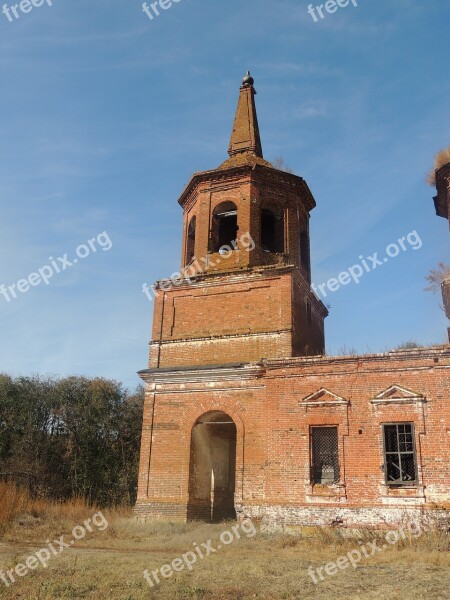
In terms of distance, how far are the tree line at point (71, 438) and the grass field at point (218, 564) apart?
1109 centimetres

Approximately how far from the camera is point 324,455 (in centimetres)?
1400

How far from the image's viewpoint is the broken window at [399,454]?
13047mm

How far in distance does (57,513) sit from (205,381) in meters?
7.02

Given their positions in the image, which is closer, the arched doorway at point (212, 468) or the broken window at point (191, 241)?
the arched doorway at point (212, 468)

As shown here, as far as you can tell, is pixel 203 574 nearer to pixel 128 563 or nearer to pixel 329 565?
pixel 128 563

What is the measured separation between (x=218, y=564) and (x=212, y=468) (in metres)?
6.43

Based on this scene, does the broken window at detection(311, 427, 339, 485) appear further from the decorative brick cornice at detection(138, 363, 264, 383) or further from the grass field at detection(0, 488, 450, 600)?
the decorative brick cornice at detection(138, 363, 264, 383)

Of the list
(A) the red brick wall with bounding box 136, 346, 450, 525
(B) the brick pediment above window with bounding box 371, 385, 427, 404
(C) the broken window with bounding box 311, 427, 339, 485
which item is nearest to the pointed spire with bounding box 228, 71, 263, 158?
(A) the red brick wall with bounding box 136, 346, 450, 525

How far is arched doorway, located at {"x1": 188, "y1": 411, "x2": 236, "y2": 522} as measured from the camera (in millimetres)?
15266

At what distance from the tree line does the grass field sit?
36.4 ft

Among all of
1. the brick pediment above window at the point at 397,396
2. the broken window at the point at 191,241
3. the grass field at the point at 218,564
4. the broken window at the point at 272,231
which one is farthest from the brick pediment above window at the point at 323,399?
the broken window at the point at 191,241

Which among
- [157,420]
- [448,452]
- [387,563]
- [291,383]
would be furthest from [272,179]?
[387,563]

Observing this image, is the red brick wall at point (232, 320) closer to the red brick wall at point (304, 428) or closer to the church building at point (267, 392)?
the church building at point (267, 392)

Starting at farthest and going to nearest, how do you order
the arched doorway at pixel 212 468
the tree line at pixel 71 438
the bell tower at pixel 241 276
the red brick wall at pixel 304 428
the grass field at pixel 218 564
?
the tree line at pixel 71 438
the bell tower at pixel 241 276
the arched doorway at pixel 212 468
the red brick wall at pixel 304 428
the grass field at pixel 218 564
